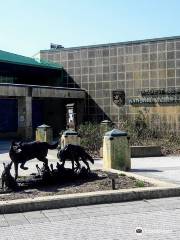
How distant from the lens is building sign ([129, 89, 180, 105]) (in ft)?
97.7

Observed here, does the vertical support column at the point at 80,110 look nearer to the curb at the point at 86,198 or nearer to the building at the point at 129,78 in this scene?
the building at the point at 129,78

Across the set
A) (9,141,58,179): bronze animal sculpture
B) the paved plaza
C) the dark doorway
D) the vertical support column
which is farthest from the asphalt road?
the dark doorway

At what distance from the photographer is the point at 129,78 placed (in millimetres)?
31484

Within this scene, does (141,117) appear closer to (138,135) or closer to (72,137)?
(138,135)

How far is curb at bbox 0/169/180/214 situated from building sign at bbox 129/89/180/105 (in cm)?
1971

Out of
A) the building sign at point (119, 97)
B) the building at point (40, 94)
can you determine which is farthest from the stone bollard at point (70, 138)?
the building sign at point (119, 97)

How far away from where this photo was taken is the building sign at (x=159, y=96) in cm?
2978

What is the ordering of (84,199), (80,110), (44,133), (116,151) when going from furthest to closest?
(80,110), (44,133), (116,151), (84,199)

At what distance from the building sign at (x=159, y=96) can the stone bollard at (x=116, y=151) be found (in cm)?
1513

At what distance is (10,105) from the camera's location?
34.7 meters

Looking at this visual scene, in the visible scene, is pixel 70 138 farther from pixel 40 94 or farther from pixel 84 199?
pixel 40 94

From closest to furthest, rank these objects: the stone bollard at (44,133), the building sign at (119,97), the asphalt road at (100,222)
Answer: the asphalt road at (100,222)
the stone bollard at (44,133)
the building sign at (119,97)

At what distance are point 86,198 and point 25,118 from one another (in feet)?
69.4

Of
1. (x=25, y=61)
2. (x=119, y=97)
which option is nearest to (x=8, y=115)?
(x=25, y=61)
